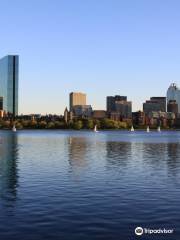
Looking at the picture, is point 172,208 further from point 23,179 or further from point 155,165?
point 155,165

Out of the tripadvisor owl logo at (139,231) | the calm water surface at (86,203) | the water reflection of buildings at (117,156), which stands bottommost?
the tripadvisor owl logo at (139,231)

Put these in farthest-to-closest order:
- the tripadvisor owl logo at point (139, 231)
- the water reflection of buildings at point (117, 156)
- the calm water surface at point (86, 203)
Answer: the water reflection of buildings at point (117, 156)
the calm water surface at point (86, 203)
the tripadvisor owl logo at point (139, 231)

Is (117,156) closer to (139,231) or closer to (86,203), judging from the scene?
(86,203)

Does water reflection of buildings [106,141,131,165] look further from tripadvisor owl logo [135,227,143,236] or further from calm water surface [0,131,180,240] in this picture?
tripadvisor owl logo [135,227,143,236]

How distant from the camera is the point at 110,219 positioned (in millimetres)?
39031

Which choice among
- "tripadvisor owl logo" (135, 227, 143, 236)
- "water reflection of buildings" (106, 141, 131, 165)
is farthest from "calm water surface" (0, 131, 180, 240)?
"water reflection of buildings" (106, 141, 131, 165)

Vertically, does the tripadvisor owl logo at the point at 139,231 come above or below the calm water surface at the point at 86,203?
below

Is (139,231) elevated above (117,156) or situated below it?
below

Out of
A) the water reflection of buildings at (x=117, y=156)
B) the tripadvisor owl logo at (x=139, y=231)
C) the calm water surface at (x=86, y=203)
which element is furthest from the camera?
the water reflection of buildings at (x=117, y=156)

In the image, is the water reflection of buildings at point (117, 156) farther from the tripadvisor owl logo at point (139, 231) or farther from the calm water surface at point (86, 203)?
the tripadvisor owl logo at point (139, 231)

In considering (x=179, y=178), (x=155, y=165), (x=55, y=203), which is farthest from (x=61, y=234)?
(x=155, y=165)

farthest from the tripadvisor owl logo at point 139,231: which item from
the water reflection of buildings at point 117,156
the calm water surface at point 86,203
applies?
the water reflection of buildings at point 117,156

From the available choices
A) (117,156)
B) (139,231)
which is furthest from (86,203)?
(117,156)

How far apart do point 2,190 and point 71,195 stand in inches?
357
